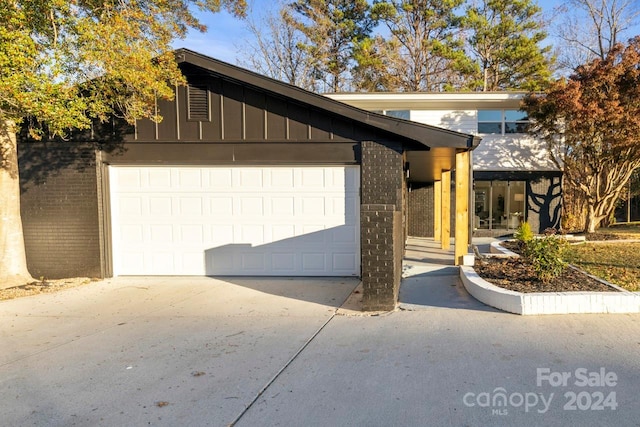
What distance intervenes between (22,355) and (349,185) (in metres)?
5.68

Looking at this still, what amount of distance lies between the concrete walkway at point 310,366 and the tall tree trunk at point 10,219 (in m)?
2.05

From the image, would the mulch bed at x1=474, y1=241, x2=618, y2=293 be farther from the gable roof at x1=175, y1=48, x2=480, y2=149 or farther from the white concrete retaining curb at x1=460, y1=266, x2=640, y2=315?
the gable roof at x1=175, y1=48, x2=480, y2=149

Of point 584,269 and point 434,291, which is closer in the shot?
point 434,291

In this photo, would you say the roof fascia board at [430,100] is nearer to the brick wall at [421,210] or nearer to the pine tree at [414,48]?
the brick wall at [421,210]

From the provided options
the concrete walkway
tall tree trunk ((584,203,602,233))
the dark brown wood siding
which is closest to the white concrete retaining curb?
the concrete walkway

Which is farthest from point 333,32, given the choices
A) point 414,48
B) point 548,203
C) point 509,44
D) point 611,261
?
point 611,261

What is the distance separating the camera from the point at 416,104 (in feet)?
52.5

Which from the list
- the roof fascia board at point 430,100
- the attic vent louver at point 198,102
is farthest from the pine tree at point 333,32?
the attic vent louver at point 198,102

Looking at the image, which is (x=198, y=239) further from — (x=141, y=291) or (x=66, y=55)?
(x=66, y=55)

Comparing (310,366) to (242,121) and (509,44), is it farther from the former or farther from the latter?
(509,44)

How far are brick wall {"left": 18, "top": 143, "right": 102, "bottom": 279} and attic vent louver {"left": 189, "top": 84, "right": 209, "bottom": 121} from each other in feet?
7.08

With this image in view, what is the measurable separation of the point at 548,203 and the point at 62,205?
1639 centimetres

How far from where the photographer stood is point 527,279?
6715mm

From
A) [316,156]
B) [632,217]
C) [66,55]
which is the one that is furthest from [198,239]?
[632,217]
